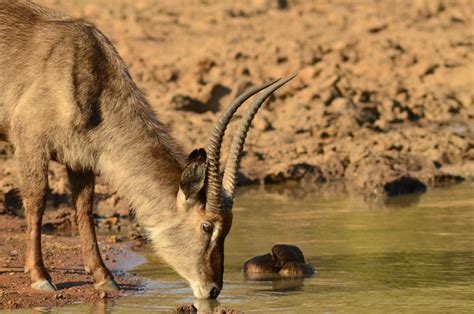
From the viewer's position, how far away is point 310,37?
75.9ft

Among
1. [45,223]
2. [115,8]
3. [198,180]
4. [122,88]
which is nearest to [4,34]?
[122,88]

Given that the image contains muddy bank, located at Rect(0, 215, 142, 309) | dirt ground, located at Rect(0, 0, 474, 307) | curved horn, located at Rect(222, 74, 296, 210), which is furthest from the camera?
dirt ground, located at Rect(0, 0, 474, 307)

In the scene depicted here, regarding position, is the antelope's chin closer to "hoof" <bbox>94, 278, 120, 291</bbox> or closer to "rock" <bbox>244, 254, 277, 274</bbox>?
"hoof" <bbox>94, 278, 120, 291</bbox>

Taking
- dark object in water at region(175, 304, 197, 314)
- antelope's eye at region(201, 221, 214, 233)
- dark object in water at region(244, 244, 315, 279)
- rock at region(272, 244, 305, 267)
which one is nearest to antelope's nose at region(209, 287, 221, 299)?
dark object in water at region(175, 304, 197, 314)

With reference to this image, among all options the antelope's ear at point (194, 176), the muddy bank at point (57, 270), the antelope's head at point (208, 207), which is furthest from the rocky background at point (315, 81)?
the antelope's ear at point (194, 176)

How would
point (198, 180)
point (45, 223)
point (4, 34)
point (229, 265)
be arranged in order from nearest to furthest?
point (198, 180) < point (4, 34) < point (229, 265) < point (45, 223)

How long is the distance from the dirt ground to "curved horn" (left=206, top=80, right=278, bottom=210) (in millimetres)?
3319

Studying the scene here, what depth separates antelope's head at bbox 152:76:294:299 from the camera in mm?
9102

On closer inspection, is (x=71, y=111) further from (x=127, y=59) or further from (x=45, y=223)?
(x=127, y=59)

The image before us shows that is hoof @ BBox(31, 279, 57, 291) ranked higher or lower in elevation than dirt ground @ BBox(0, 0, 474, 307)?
lower

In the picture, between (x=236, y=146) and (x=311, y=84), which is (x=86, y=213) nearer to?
(x=236, y=146)

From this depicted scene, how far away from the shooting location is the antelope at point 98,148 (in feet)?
30.5

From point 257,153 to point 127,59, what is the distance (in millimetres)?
4885

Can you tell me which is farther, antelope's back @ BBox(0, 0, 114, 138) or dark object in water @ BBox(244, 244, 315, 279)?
dark object in water @ BBox(244, 244, 315, 279)
